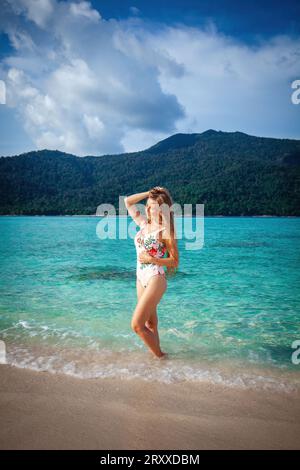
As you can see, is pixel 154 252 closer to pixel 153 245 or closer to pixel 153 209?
pixel 153 245

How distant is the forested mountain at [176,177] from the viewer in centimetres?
11506

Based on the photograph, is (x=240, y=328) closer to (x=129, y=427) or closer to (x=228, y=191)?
(x=129, y=427)

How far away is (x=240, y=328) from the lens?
644 centimetres

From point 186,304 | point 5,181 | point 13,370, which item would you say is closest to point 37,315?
point 13,370

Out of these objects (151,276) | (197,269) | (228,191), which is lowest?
(197,269)

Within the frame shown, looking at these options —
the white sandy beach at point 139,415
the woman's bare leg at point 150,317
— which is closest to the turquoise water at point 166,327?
the white sandy beach at point 139,415

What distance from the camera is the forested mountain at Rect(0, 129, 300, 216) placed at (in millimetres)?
115062

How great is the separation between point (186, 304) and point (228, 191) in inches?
A: 4655

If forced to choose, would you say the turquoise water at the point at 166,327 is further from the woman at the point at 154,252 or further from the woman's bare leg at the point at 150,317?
the woman at the point at 154,252

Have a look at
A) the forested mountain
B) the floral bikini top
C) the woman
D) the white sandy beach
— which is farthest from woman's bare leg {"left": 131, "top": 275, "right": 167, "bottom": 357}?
the forested mountain

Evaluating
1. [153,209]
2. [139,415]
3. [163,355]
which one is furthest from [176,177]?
[139,415]

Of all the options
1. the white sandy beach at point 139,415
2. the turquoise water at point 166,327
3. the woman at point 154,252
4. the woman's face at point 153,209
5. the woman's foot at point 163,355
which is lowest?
the turquoise water at point 166,327
